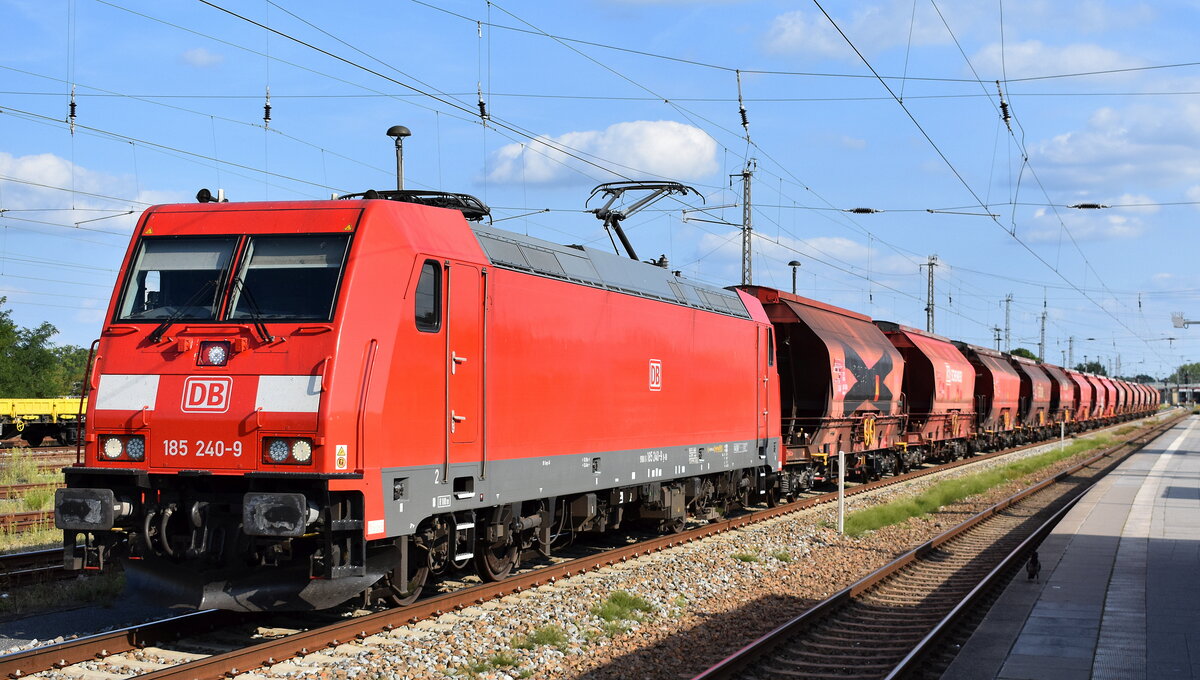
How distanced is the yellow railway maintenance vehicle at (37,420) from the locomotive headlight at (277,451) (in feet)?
103

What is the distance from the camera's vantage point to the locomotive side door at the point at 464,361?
10.6 meters

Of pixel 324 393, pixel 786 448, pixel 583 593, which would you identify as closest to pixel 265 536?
pixel 324 393

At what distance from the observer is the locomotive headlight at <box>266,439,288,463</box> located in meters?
9.12

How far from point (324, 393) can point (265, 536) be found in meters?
1.29

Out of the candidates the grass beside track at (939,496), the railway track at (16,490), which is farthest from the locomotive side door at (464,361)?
the railway track at (16,490)

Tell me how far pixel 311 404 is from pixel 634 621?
165 inches

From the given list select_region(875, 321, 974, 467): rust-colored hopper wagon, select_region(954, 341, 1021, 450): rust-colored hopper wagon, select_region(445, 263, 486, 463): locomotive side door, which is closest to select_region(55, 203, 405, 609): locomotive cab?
select_region(445, 263, 486, 463): locomotive side door

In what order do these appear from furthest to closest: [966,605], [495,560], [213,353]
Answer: [495,560] → [966,605] → [213,353]

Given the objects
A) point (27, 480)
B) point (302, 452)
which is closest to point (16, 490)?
point (27, 480)

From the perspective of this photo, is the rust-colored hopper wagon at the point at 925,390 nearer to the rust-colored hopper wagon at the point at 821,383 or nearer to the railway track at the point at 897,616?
the rust-colored hopper wagon at the point at 821,383

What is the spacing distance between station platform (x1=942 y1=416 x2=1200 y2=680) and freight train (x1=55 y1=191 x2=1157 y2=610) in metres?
5.07

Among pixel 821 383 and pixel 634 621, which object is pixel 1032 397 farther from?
pixel 634 621

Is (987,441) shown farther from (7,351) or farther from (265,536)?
(7,351)

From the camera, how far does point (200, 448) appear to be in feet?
30.6
